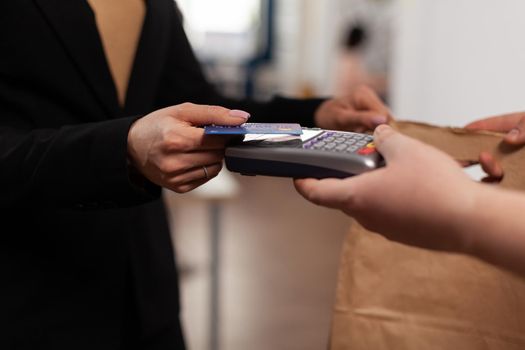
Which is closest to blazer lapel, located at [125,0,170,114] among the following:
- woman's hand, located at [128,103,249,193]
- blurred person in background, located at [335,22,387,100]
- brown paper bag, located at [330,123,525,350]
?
woman's hand, located at [128,103,249,193]

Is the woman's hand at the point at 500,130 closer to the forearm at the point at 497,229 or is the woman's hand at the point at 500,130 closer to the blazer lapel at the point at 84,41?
the forearm at the point at 497,229

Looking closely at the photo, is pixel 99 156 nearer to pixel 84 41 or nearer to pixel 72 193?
pixel 72 193

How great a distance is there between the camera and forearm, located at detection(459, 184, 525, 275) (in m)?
0.37

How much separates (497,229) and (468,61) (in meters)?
0.69

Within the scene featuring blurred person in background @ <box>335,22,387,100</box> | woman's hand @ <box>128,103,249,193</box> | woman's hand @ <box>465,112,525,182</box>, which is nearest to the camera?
woman's hand @ <box>128,103,249,193</box>

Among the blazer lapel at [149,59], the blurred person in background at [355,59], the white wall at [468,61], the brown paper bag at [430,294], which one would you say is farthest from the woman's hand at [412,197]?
the blurred person in background at [355,59]

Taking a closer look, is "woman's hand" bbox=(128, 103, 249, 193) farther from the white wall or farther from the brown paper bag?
the white wall

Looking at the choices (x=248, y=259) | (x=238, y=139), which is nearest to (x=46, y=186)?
(x=238, y=139)

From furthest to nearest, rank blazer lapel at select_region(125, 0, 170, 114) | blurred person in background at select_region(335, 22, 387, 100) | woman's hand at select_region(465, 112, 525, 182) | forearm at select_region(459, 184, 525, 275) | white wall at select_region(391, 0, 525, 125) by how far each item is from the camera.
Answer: blurred person in background at select_region(335, 22, 387, 100) < white wall at select_region(391, 0, 525, 125) < blazer lapel at select_region(125, 0, 170, 114) < woman's hand at select_region(465, 112, 525, 182) < forearm at select_region(459, 184, 525, 275)

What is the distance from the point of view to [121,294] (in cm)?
68

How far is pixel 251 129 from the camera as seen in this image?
1.52 ft

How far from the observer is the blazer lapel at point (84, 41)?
598mm

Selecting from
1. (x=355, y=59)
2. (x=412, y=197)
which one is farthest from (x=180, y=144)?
(x=355, y=59)

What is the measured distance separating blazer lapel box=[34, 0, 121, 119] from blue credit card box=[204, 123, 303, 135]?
205mm
